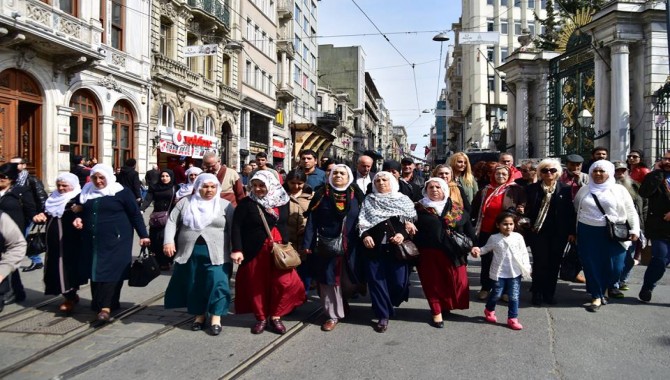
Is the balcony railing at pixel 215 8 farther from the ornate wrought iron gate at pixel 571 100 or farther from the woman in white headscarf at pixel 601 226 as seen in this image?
the woman in white headscarf at pixel 601 226

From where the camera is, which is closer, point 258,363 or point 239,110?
point 258,363

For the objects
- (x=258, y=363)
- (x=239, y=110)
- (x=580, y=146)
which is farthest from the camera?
(x=239, y=110)

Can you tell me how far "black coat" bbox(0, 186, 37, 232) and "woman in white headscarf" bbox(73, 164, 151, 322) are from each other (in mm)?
1029

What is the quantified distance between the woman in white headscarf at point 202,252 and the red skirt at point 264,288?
0.63 feet

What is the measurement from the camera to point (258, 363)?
4.61 meters

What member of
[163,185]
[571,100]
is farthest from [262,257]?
[571,100]

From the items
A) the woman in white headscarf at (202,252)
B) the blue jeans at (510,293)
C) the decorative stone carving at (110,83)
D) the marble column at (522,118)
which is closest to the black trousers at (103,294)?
the woman in white headscarf at (202,252)

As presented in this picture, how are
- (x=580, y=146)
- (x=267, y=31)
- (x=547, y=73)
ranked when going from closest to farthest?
(x=580, y=146)
(x=547, y=73)
(x=267, y=31)

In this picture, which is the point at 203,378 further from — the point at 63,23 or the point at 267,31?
the point at 267,31

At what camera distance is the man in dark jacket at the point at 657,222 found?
6.45 m

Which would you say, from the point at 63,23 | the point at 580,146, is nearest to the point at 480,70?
the point at 580,146

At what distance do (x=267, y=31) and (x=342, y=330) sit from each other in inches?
1398

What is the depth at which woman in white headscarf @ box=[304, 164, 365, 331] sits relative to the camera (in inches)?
221

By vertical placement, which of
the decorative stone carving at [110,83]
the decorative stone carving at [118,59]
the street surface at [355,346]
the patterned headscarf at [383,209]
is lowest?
the street surface at [355,346]
